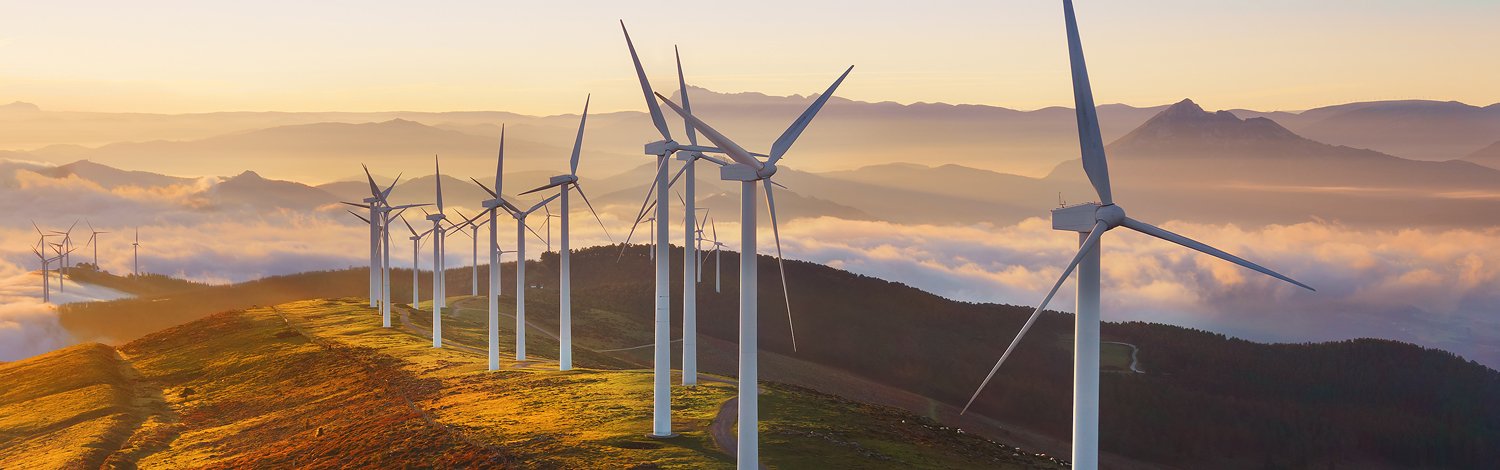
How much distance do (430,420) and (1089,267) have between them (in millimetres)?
66824

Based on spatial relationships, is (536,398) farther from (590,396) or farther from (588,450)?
(588,450)

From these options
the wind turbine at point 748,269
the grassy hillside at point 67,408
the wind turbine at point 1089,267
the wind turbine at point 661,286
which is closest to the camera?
the wind turbine at point 1089,267

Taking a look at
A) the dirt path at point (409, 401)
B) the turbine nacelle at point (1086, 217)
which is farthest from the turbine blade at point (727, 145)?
the dirt path at point (409, 401)

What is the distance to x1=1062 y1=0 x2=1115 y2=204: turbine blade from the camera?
47031 millimetres

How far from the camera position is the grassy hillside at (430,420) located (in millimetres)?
79062

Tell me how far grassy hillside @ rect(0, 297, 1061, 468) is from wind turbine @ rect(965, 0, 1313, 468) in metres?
32.6

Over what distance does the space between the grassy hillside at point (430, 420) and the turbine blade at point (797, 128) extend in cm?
2339

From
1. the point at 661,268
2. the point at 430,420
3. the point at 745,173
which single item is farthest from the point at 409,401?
the point at 745,173

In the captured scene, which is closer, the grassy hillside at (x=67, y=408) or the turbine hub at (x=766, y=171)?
the turbine hub at (x=766, y=171)

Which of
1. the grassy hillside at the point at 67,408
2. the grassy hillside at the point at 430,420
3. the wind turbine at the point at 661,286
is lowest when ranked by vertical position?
the grassy hillside at the point at 67,408

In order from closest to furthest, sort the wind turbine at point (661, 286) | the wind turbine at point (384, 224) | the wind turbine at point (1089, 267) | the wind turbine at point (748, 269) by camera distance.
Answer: the wind turbine at point (1089, 267), the wind turbine at point (748, 269), the wind turbine at point (661, 286), the wind turbine at point (384, 224)

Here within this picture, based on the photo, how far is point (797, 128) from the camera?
6159 cm

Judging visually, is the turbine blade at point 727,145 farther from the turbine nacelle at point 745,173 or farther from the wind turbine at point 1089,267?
the wind turbine at point 1089,267

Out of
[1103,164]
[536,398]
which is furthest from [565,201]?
[1103,164]
